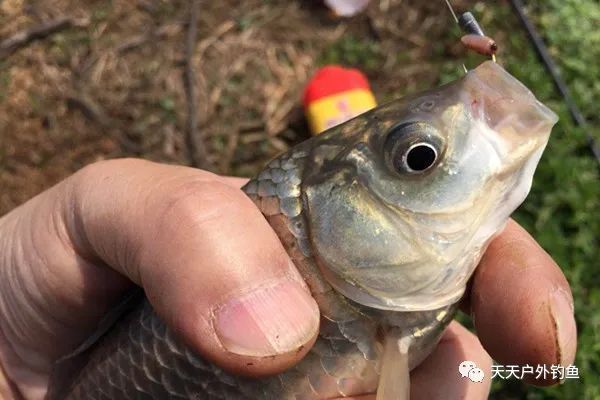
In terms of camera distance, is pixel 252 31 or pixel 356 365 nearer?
pixel 356 365

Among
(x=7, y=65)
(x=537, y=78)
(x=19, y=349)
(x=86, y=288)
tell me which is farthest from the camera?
(x=7, y=65)

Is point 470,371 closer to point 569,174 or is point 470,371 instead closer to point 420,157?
point 420,157

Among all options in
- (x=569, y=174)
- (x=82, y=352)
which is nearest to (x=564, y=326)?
(x=82, y=352)

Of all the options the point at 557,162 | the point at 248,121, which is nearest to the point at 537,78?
the point at 557,162

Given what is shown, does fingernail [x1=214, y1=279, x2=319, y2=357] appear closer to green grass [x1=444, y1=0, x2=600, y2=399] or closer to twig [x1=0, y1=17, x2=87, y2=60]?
green grass [x1=444, y1=0, x2=600, y2=399]

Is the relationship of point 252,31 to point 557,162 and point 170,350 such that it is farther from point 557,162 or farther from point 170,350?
point 170,350

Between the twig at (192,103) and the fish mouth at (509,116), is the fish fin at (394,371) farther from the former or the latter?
the twig at (192,103)
